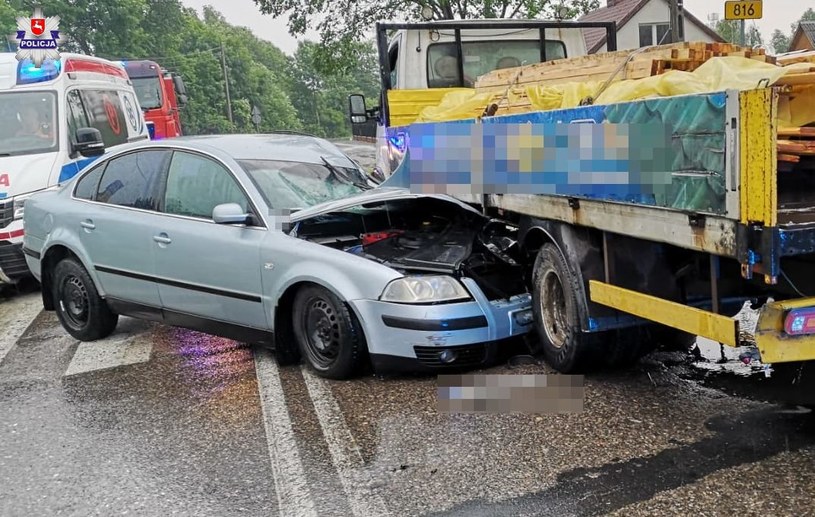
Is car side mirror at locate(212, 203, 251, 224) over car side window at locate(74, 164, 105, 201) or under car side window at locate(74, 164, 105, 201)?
under

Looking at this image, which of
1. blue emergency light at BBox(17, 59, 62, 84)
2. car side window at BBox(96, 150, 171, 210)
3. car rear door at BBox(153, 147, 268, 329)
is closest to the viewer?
car rear door at BBox(153, 147, 268, 329)

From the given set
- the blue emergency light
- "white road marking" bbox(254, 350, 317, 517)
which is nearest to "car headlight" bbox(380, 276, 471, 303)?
"white road marking" bbox(254, 350, 317, 517)

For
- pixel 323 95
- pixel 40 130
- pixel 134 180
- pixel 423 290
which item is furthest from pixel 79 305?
pixel 323 95

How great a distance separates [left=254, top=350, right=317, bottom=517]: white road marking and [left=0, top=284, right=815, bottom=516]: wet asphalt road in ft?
0.04

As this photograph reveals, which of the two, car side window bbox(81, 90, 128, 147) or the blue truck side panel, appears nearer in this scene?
the blue truck side panel

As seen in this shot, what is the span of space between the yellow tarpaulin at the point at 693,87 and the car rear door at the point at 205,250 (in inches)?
83.9

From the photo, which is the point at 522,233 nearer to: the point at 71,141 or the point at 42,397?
the point at 42,397

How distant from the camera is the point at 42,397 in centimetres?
518

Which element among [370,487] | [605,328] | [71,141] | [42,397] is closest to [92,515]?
[370,487]

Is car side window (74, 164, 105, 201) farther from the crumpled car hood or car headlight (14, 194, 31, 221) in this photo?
car headlight (14, 194, 31, 221)

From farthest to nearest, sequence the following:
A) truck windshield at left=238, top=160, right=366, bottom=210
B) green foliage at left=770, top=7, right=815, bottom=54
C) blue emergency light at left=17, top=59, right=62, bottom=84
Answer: green foliage at left=770, top=7, right=815, bottom=54 → blue emergency light at left=17, top=59, right=62, bottom=84 → truck windshield at left=238, top=160, right=366, bottom=210

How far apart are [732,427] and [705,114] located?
5.42 feet

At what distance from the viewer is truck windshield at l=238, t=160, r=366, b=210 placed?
539 cm

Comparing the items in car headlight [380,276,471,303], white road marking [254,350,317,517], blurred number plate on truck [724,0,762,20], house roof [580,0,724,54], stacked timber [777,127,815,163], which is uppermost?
house roof [580,0,724,54]
